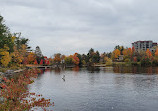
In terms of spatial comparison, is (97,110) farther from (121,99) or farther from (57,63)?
(57,63)

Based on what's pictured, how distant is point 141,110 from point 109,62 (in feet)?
490

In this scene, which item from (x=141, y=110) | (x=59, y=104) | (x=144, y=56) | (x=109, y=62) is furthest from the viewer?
(x=109, y=62)

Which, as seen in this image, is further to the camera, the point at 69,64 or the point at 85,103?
the point at 69,64

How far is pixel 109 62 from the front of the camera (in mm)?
168625

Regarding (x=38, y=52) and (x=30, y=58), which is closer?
A: (x=30, y=58)

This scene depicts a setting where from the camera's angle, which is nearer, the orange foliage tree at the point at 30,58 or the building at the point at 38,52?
the orange foliage tree at the point at 30,58

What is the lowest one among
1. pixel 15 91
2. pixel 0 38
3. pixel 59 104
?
pixel 59 104

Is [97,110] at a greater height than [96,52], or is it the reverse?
[96,52]

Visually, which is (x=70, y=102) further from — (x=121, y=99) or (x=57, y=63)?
(x=57, y=63)

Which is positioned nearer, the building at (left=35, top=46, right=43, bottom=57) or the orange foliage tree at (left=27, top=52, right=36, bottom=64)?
the orange foliage tree at (left=27, top=52, right=36, bottom=64)

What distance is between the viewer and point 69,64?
173 metres

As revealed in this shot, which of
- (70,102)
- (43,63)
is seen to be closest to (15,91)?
(70,102)

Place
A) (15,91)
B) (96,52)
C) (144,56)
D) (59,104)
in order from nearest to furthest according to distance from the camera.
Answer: (15,91) < (59,104) < (144,56) < (96,52)

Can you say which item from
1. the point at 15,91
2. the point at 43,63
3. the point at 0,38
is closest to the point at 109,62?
the point at 43,63
